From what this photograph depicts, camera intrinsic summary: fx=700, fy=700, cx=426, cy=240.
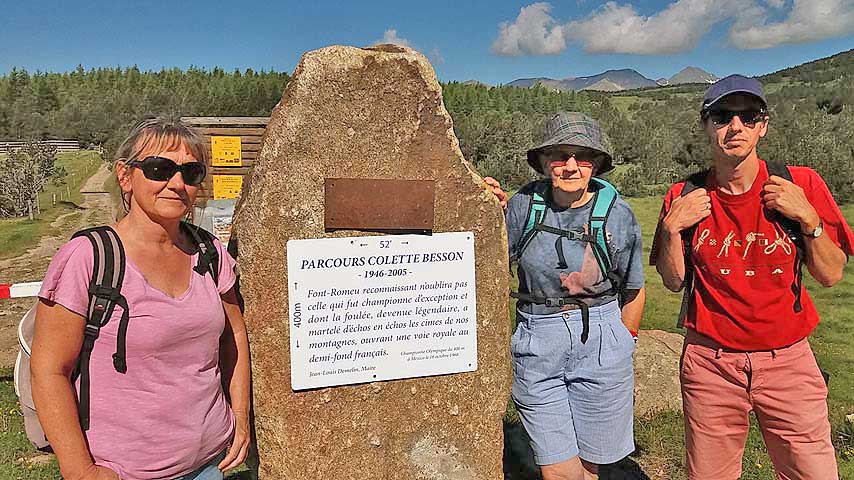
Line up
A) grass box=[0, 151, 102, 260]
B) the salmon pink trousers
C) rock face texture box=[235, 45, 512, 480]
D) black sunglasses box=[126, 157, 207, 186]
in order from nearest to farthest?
1. black sunglasses box=[126, 157, 207, 186]
2. rock face texture box=[235, 45, 512, 480]
3. the salmon pink trousers
4. grass box=[0, 151, 102, 260]

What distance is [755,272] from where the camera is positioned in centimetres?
314

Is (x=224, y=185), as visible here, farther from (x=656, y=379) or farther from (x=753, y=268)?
(x=753, y=268)

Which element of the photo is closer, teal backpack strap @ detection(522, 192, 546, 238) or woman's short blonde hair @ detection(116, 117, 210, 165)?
woman's short blonde hair @ detection(116, 117, 210, 165)

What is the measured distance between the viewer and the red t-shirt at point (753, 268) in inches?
123

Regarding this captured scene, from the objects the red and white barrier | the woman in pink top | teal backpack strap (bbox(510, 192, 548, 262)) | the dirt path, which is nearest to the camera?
the woman in pink top

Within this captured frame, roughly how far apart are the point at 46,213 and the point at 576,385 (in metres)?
23.0

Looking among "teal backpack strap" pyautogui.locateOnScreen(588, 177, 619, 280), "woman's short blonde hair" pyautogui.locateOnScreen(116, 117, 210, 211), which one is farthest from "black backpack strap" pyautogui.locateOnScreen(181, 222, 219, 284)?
"teal backpack strap" pyautogui.locateOnScreen(588, 177, 619, 280)

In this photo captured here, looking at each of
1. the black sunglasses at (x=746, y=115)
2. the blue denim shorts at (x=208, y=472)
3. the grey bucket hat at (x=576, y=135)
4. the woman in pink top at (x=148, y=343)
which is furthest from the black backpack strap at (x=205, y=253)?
the black sunglasses at (x=746, y=115)

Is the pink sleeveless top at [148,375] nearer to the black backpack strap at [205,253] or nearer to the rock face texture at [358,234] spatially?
the black backpack strap at [205,253]

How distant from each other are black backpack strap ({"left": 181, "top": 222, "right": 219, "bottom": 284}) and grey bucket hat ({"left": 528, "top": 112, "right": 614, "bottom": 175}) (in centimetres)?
151

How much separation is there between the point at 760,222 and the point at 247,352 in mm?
2334

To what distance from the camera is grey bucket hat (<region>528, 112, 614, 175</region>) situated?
10.3 ft

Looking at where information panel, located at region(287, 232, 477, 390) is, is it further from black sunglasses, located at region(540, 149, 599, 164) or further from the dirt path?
the dirt path

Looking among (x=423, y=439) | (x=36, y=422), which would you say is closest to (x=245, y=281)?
(x=423, y=439)
